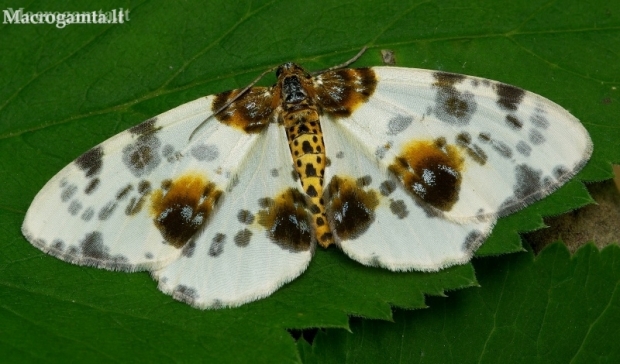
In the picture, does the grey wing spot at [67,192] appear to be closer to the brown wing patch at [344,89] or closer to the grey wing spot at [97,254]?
the grey wing spot at [97,254]

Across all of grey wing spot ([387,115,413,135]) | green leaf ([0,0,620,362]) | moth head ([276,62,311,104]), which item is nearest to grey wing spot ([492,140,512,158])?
green leaf ([0,0,620,362])

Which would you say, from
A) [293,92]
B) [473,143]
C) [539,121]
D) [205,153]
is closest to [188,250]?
[205,153]

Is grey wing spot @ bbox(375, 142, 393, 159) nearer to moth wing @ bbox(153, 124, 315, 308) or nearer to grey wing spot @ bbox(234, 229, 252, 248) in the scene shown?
moth wing @ bbox(153, 124, 315, 308)

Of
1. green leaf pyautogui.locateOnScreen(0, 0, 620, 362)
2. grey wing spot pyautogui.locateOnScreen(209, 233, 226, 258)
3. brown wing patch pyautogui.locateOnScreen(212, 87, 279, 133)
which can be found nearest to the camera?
green leaf pyautogui.locateOnScreen(0, 0, 620, 362)

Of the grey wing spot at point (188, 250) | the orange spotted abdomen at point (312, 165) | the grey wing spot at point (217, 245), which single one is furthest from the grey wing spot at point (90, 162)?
the orange spotted abdomen at point (312, 165)

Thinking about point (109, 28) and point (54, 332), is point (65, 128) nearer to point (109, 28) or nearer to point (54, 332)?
point (109, 28)

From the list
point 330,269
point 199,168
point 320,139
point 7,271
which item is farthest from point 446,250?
point 7,271
